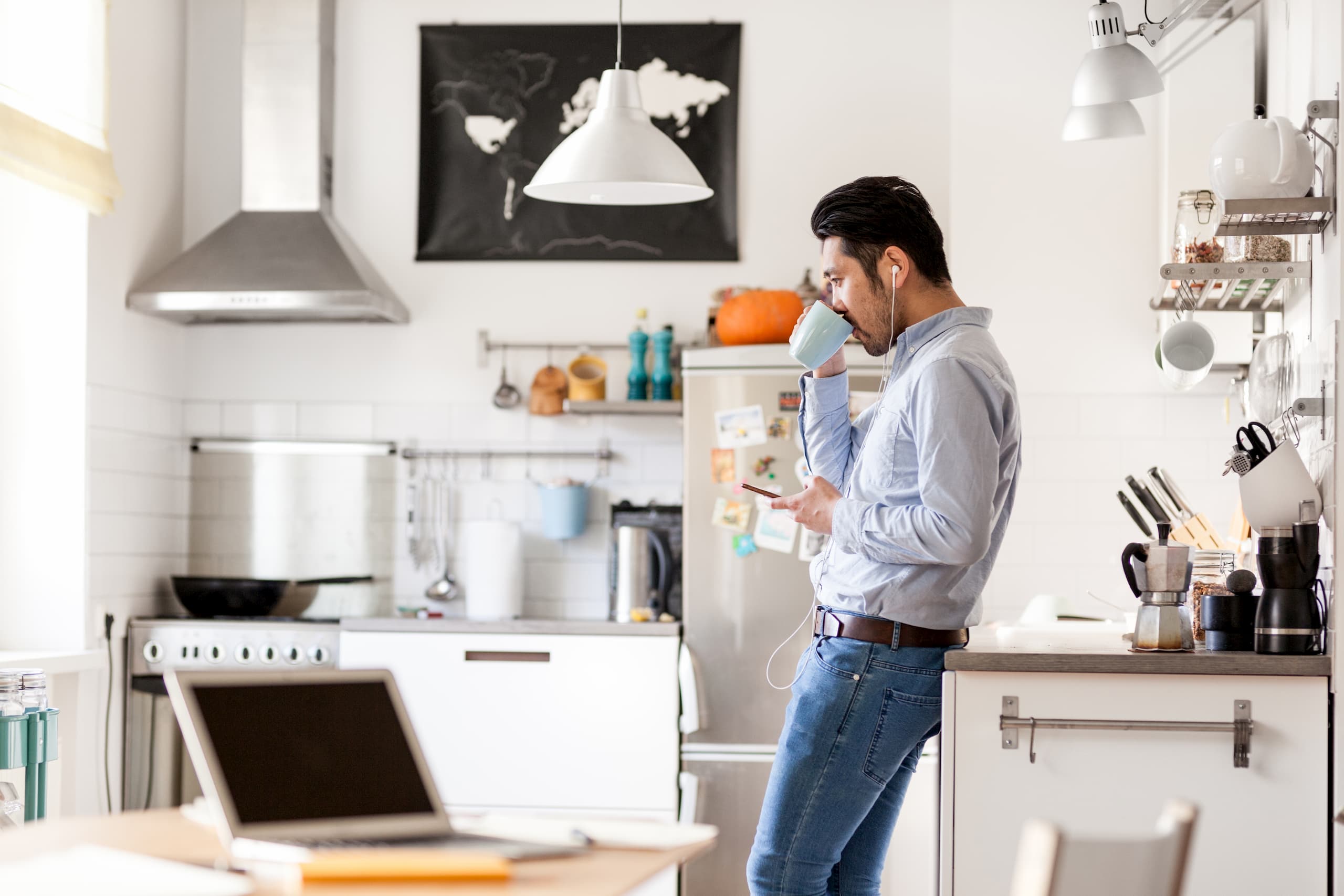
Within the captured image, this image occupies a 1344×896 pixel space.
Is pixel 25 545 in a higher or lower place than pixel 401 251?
lower

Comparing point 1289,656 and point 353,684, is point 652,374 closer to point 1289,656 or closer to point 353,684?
point 1289,656

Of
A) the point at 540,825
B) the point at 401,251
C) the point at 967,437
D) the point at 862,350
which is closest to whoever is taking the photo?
the point at 540,825

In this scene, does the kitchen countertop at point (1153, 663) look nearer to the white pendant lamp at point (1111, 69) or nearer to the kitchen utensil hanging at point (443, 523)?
Result: the white pendant lamp at point (1111, 69)

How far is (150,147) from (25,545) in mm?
1392

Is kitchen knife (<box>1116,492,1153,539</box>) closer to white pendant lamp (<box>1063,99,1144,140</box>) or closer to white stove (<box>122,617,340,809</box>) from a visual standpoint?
white pendant lamp (<box>1063,99,1144,140</box>)

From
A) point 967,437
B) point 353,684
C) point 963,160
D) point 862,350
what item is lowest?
point 353,684

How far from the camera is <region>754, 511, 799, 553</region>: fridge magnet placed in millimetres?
4059

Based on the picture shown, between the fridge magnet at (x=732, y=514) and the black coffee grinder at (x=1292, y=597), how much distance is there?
1.87 m

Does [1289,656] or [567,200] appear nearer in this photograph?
[1289,656]

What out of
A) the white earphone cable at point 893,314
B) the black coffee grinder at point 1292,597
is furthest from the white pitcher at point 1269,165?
the white earphone cable at point 893,314

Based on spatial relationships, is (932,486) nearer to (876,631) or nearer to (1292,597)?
(876,631)

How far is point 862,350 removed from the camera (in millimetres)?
4102

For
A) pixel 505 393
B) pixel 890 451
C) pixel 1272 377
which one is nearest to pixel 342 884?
pixel 890 451

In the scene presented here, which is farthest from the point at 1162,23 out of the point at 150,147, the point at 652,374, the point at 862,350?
the point at 150,147
